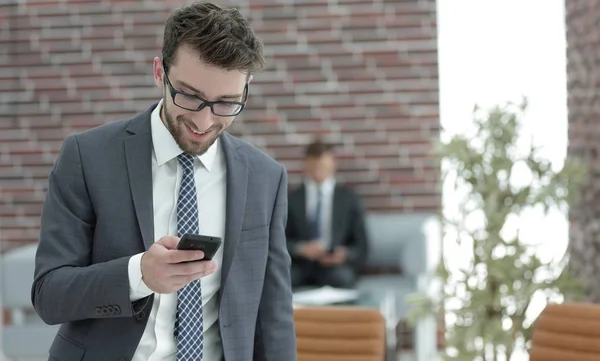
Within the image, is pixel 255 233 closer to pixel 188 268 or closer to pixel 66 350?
pixel 188 268

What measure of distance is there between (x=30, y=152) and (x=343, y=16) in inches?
100

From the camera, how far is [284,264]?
2213 mm

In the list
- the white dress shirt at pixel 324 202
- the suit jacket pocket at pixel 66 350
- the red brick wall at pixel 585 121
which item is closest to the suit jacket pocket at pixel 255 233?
the suit jacket pocket at pixel 66 350

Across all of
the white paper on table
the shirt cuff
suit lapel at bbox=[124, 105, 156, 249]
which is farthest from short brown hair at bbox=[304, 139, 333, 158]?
the shirt cuff

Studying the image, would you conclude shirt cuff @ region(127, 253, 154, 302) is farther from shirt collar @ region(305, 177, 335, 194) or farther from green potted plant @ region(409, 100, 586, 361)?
shirt collar @ region(305, 177, 335, 194)

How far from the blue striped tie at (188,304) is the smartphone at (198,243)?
0.27 m

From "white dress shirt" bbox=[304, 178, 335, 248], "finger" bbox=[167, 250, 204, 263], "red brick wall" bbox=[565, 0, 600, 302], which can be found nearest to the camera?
"finger" bbox=[167, 250, 204, 263]

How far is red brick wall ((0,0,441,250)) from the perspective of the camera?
22.0 ft

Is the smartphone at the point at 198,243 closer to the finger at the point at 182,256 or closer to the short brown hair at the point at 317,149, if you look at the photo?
the finger at the point at 182,256

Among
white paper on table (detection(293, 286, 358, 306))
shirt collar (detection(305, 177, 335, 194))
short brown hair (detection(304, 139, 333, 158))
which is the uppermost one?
short brown hair (detection(304, 139, 333, 158))

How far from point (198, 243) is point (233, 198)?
1.17 ft

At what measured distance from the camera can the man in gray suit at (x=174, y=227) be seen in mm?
1911

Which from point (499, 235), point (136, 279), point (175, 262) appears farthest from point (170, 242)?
point (499, 235)

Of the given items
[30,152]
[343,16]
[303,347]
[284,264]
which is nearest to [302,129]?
[343,16]
